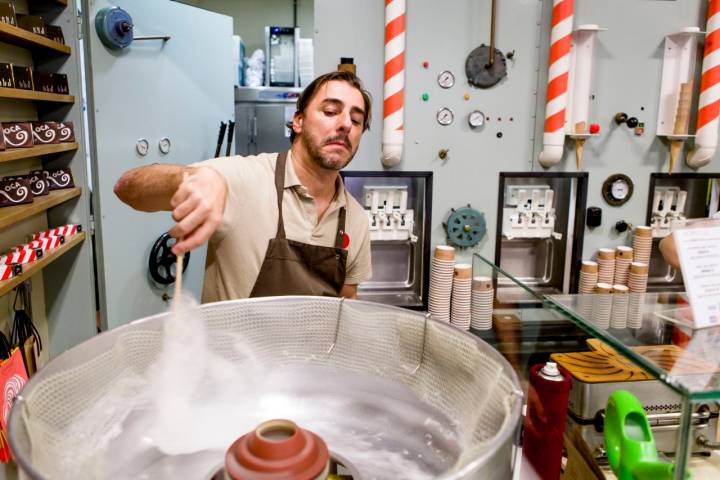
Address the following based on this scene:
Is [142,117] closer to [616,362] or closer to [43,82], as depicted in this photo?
[43,82]

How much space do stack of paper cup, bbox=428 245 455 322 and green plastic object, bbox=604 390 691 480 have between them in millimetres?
1771

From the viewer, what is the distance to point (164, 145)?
2721mm

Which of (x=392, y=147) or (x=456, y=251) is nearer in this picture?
(x=392, y=147)

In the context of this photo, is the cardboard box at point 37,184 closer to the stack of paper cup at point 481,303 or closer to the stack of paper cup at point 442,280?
the stack of paper cup at point 442,280

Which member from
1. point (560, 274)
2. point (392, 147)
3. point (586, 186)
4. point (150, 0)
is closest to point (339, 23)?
point (392, 147)

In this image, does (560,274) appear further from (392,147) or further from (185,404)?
(185,404)

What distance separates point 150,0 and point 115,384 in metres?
2.26

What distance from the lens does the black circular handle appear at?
2697 mm

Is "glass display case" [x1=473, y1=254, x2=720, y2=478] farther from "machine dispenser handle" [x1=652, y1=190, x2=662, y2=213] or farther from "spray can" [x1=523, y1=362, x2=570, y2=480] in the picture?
"machine dispenser handle" [x1=652, y1=190, x2=662, y2=213]

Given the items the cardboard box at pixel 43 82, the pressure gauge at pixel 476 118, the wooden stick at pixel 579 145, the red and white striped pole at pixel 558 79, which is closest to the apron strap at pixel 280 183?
the cardboard box at pixel 43 82

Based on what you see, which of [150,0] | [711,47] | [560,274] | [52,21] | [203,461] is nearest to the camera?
[203,461]

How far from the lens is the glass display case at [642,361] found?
0.77 metres

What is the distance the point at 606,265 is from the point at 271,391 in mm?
2453

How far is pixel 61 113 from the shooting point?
2.22 meters
